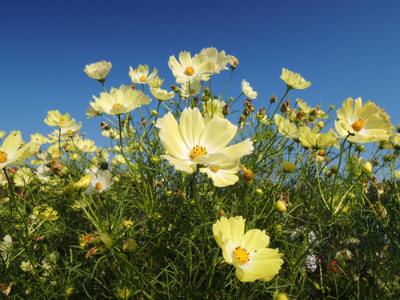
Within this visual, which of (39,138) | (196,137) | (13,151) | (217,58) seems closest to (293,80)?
(217,58)

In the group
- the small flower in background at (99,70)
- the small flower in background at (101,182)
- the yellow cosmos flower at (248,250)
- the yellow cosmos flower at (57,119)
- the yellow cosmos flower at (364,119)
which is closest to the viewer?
the yellow cosmos flower at (248,250)

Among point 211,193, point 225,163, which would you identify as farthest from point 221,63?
point 225,163

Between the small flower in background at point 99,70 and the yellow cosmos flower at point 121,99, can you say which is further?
the small flower in background at point 99,70

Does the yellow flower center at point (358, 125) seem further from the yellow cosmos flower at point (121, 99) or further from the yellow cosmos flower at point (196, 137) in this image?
the yellow cosmos flower at point (121, 99)

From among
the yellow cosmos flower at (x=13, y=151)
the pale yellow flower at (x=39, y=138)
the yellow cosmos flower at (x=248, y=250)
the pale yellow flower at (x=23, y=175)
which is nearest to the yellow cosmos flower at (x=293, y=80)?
the yellow cosmos flower at (x=248, y=250)

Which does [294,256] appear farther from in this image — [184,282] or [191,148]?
[191,148]

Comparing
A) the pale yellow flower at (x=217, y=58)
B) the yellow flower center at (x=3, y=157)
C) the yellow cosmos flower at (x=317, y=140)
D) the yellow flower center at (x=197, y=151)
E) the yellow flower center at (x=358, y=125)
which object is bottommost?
the yellow flower center at (x=3, y=157)

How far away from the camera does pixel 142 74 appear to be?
1.99m

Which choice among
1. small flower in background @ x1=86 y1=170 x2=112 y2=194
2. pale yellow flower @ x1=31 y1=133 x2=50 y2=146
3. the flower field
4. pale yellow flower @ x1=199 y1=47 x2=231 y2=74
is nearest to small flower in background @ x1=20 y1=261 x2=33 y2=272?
A: the flower field

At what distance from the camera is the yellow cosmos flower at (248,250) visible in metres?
0.88

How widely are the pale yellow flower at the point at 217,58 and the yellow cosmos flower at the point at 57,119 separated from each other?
872 mm

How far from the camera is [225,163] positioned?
3.08ft

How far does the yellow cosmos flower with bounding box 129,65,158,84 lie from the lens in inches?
76.8

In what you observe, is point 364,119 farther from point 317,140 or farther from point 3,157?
point 3,157
